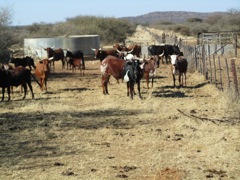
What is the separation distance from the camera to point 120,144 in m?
9.76

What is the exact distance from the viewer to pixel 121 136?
10484 mm

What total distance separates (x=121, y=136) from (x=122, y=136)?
24 mm

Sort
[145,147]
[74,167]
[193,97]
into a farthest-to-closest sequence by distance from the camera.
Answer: [193,97] → [145,147] → [74,167]

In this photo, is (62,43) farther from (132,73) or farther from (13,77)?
(132,73)

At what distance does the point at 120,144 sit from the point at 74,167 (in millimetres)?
1837

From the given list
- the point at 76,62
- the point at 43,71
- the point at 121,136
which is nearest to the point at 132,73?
the point at 43,71

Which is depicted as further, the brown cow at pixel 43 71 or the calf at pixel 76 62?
the calf at pixel 76 62

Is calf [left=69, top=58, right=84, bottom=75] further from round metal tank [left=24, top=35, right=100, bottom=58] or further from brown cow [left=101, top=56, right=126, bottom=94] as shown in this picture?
round metal tank [left=24, top=35, right=100, bottom=58]

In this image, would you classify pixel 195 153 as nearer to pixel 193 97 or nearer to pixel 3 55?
pixel 193 97

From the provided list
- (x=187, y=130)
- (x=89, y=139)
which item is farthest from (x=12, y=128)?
(x=187, y=130)

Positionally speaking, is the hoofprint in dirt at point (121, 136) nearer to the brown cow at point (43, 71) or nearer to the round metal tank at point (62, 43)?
the brown cow at point (43, 71)

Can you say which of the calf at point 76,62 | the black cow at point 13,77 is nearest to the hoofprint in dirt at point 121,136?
the black cow at point 13,77

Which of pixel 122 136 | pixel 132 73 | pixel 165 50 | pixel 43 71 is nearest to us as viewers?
pixel 122 136

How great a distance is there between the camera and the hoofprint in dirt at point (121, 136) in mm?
7926
